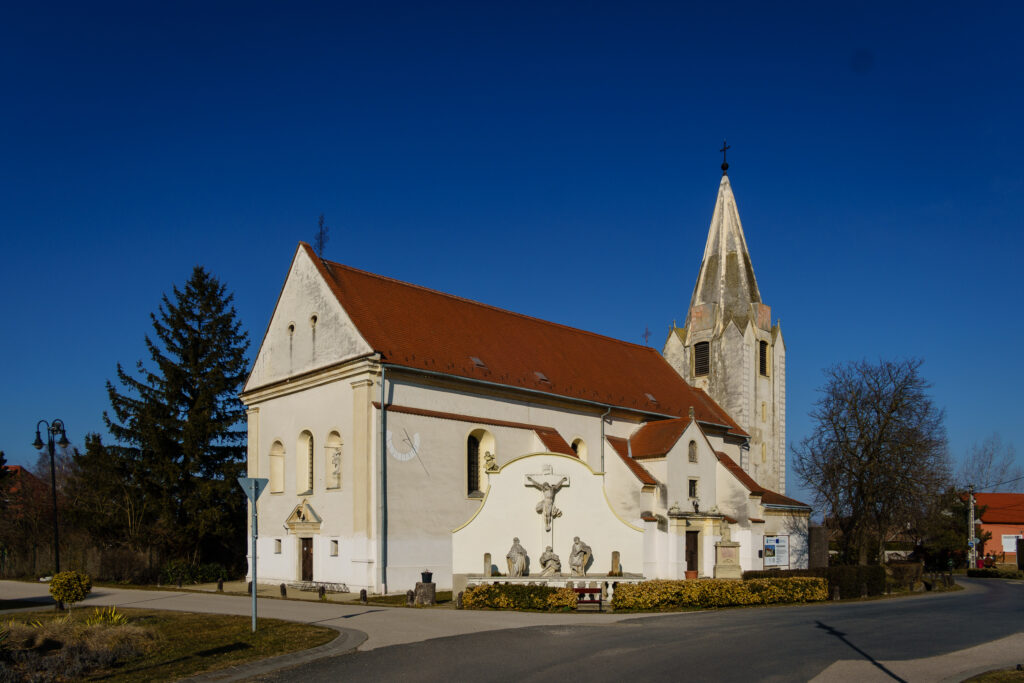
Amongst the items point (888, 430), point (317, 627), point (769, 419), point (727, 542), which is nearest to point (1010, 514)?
point (769, 419)

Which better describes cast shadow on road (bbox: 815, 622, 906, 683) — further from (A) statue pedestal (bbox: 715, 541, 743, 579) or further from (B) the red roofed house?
(B) the red roofed house

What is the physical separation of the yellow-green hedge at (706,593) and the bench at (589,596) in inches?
16.1

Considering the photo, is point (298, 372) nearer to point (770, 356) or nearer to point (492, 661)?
point (492, 661)

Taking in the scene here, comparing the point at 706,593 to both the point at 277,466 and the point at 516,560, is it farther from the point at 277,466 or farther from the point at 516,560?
the point at 277,466

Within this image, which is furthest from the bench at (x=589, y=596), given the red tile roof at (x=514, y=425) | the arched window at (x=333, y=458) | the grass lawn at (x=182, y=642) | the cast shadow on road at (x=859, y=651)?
the arched window at (x=333, y=458)

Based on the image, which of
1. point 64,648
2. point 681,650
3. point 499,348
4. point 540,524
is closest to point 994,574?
point 499,348

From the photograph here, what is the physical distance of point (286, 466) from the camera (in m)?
31.8

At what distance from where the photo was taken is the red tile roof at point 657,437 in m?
34.2

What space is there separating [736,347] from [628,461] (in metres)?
15.0

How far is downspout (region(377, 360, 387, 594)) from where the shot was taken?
2623 centimetres

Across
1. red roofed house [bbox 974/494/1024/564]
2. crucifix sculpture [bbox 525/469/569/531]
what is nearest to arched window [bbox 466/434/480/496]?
crucifix sculpture [bbox 525/469/569/531]

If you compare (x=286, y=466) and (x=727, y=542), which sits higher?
(x=286, y=466)

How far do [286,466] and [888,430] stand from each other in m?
25.8

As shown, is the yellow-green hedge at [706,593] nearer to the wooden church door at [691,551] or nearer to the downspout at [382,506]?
the wooden church door at [691,551]
